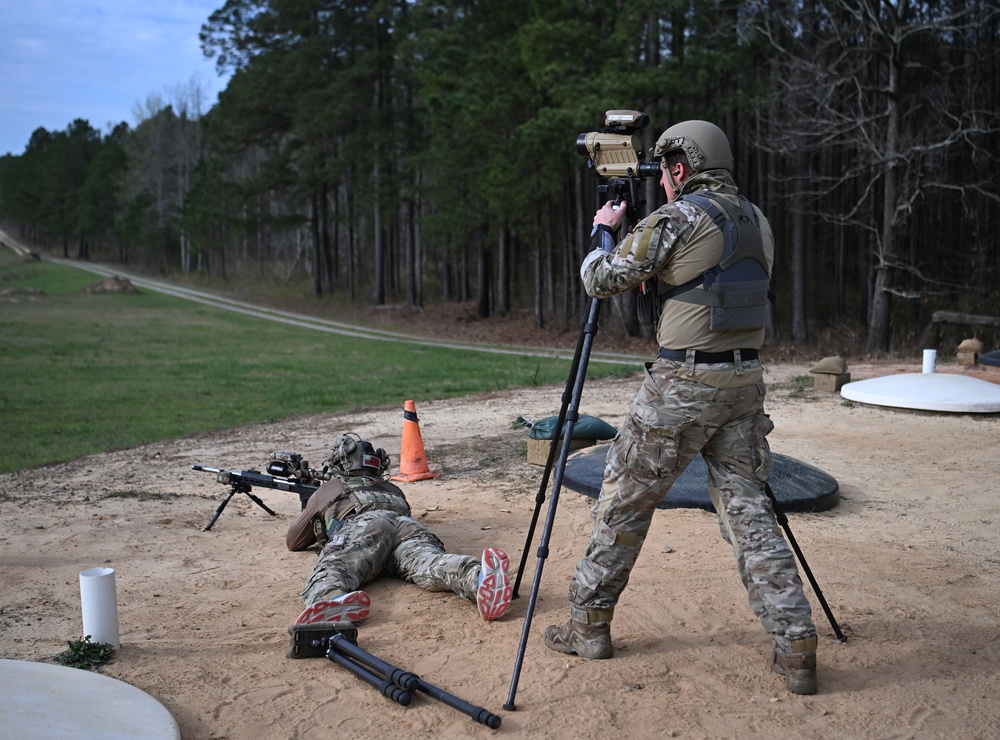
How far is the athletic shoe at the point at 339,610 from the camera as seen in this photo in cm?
406

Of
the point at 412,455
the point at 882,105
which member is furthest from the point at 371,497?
the point at 882,105

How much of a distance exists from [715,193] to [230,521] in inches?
177

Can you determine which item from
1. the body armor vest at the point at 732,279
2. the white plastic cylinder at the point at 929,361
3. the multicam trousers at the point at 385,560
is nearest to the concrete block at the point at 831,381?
the white plastic cylinder at the point at 929,361

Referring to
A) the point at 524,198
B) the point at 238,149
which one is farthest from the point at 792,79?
the point at 238,149

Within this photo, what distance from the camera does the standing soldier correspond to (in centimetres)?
347

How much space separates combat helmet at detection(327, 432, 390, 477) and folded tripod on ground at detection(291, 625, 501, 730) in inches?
57.8

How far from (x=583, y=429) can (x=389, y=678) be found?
180 inches

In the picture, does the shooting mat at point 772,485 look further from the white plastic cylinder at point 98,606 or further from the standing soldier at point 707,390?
the white plastic cylinder at point 98,606

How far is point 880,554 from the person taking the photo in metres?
5.28

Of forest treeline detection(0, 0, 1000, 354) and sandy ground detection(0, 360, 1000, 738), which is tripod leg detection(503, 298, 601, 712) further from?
forest treeline detection(0, 0, 1000, 354)

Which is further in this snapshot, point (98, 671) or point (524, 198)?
point (524, 198)

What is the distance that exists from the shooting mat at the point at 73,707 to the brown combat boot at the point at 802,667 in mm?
2379

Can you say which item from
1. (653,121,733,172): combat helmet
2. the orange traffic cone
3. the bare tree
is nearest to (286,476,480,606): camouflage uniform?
the orange traffic cone

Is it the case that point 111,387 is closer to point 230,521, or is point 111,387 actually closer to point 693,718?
point 230,521
